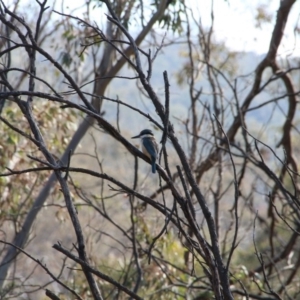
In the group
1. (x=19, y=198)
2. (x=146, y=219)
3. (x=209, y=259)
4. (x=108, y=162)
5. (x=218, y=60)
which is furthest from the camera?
(x=108, y=162)

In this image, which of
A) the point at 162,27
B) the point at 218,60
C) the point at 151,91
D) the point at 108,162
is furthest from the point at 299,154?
the point at 108,162

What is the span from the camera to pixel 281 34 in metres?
8.70

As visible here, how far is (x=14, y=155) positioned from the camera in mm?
9469

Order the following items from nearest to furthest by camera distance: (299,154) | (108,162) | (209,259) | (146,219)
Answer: (209,259), (146,219), (299,154), (108,162)

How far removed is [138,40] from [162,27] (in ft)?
2.02

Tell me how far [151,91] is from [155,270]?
20.5 ft

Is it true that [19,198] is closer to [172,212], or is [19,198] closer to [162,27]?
[162,27]

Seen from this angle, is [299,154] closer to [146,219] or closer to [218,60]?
[218,60]

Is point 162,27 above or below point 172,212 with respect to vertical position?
above

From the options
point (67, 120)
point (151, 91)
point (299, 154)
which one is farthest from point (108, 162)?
point (151, 91)

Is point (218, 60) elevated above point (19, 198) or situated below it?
above

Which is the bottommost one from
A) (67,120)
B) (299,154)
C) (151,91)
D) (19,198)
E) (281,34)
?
(151,91)

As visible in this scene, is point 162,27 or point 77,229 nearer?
point 77,229

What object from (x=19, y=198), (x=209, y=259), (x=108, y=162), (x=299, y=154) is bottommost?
(x=209, y=259)
